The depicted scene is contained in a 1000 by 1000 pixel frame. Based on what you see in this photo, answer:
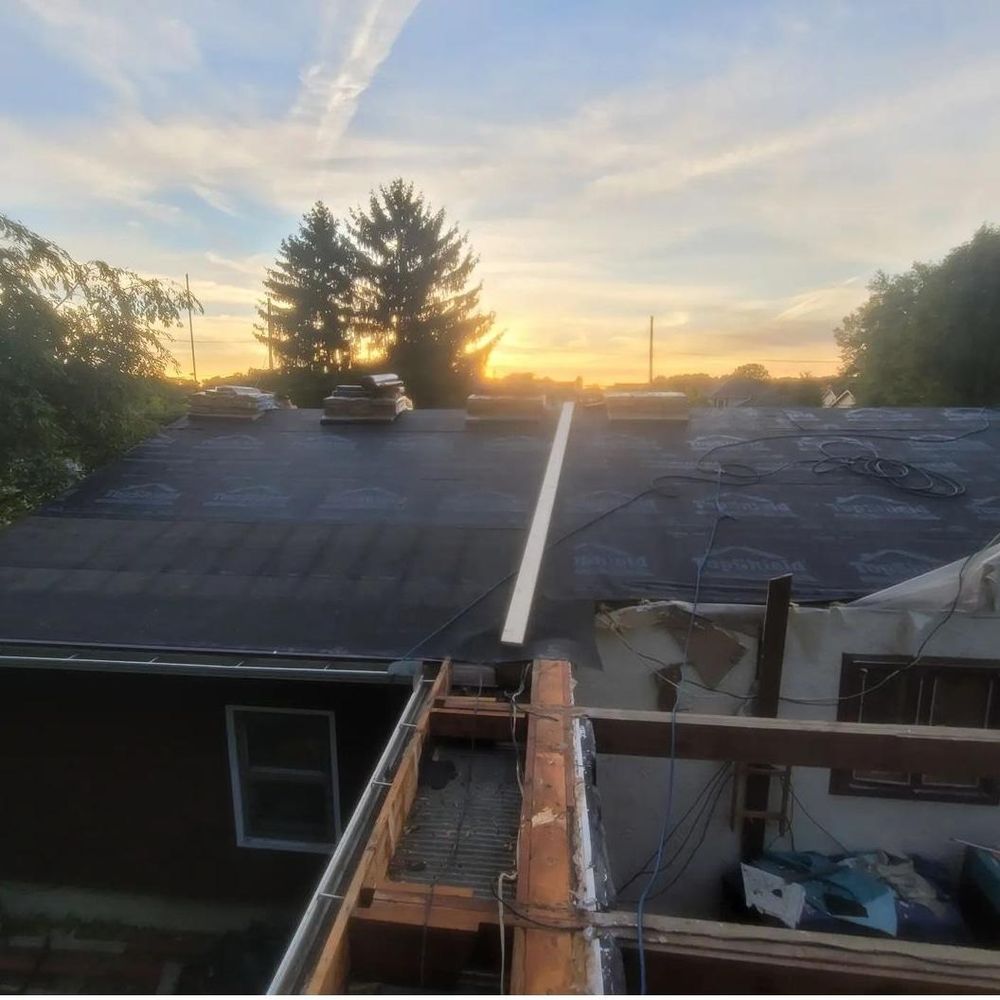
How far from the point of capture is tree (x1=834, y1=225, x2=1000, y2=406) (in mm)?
25188

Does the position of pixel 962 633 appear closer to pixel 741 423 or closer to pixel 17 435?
pixel 741 423

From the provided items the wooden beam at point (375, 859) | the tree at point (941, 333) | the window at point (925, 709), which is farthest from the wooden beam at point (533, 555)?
the tree at point (941, 333)

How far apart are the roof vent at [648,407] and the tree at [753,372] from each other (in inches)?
2109

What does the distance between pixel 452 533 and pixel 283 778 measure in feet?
8.67

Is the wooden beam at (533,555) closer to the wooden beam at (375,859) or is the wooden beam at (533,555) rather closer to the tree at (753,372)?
the wooden beam at (375,859)

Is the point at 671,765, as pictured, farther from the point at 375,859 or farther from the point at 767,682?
the point at 767,682

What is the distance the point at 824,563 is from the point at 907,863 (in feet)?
7.97

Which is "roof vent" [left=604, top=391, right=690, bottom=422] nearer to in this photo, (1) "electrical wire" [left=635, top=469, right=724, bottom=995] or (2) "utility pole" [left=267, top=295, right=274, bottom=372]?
(1) "electrical wire" [left=635, top=469, right=724, bottom=995]

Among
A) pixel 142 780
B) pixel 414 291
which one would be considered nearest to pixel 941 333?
pixel 414 291

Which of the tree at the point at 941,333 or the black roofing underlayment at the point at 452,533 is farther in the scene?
the tree at the point at 941,333

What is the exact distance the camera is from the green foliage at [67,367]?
815 centimetres

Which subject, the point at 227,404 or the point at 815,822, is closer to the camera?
the point at 815,822

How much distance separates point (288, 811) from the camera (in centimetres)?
620

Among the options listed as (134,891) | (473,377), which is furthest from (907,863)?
(473,377)
